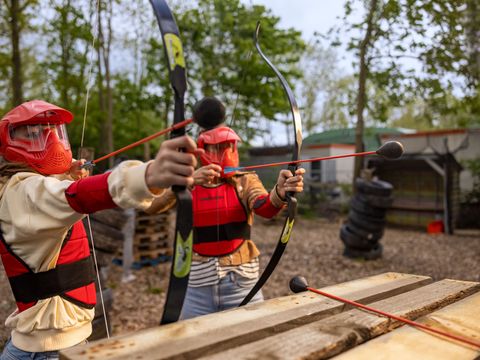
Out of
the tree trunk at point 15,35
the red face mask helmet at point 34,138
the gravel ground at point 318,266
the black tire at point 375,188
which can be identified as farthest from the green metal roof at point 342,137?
the red face mask helmet at point 34,138

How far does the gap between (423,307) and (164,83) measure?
12.0 metres

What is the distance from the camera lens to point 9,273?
1.74 metres

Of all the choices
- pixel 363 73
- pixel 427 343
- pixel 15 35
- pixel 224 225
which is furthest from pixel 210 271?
pixel 15 35

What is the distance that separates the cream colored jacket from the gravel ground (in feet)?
7.74

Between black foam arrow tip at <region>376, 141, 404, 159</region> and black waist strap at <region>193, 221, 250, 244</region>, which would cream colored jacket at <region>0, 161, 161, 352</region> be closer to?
black waist strap at <region>193, 221, 250, 244</region>

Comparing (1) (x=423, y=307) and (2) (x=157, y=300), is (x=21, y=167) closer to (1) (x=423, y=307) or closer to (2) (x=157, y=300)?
(1) (x=423, y=307)

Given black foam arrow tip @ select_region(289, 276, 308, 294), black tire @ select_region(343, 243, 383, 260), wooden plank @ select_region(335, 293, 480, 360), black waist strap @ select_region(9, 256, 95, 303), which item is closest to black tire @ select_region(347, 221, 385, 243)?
black tire @ select_region(343, 243, 383, 260)

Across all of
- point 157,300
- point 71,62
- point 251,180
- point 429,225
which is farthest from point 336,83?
point 251,180

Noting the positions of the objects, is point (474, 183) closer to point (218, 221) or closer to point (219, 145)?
point (219, 145)

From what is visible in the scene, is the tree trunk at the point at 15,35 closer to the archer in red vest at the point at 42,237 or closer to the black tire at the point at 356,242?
the black tire at the point at 356,242

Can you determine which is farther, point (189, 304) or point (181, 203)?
point (189, 304)

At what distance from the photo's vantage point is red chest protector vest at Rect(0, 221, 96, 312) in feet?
5.56

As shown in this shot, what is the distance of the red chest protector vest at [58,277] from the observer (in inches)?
66.7

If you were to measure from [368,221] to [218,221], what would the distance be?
6093mm
